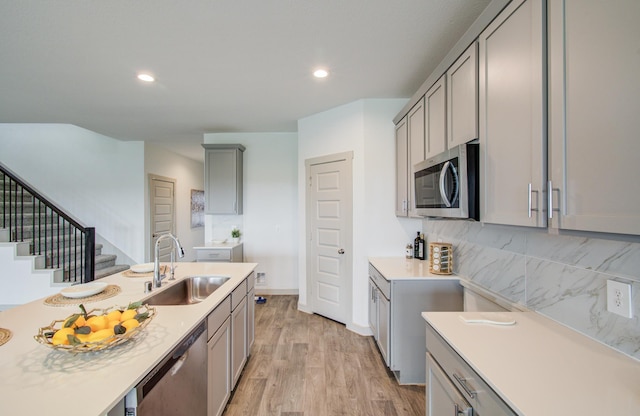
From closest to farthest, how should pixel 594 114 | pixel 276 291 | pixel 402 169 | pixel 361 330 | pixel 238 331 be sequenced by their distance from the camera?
pixel 594 114 < pixel 238 331 < pixel 402 169 < pixel 361 330 < pixel 276 291

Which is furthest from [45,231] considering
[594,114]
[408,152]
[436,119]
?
[594,114]

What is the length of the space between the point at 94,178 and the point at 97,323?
5405 millimetres

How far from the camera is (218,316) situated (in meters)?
1.73

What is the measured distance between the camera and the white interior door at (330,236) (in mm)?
3238

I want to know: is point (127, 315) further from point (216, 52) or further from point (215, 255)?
point (215, 255)

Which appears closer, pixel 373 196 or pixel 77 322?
pixel 77 322

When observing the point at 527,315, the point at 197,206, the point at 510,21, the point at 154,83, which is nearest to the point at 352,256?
the point at 527,315

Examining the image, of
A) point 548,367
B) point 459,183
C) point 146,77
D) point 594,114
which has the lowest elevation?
point 548,367

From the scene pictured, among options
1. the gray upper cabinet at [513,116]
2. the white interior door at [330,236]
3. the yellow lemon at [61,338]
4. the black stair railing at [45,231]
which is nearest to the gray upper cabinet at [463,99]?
the gray upper cabinet at [513,116]

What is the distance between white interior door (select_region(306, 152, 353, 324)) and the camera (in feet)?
10.6

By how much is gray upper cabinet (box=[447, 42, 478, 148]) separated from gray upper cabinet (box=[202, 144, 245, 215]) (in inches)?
132

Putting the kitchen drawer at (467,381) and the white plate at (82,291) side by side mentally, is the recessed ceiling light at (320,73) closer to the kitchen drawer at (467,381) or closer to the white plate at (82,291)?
the kitchen drawer at (467,381)

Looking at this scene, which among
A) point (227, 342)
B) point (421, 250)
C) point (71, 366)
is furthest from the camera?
point (421, 250)

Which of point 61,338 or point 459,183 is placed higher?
point 459,183
